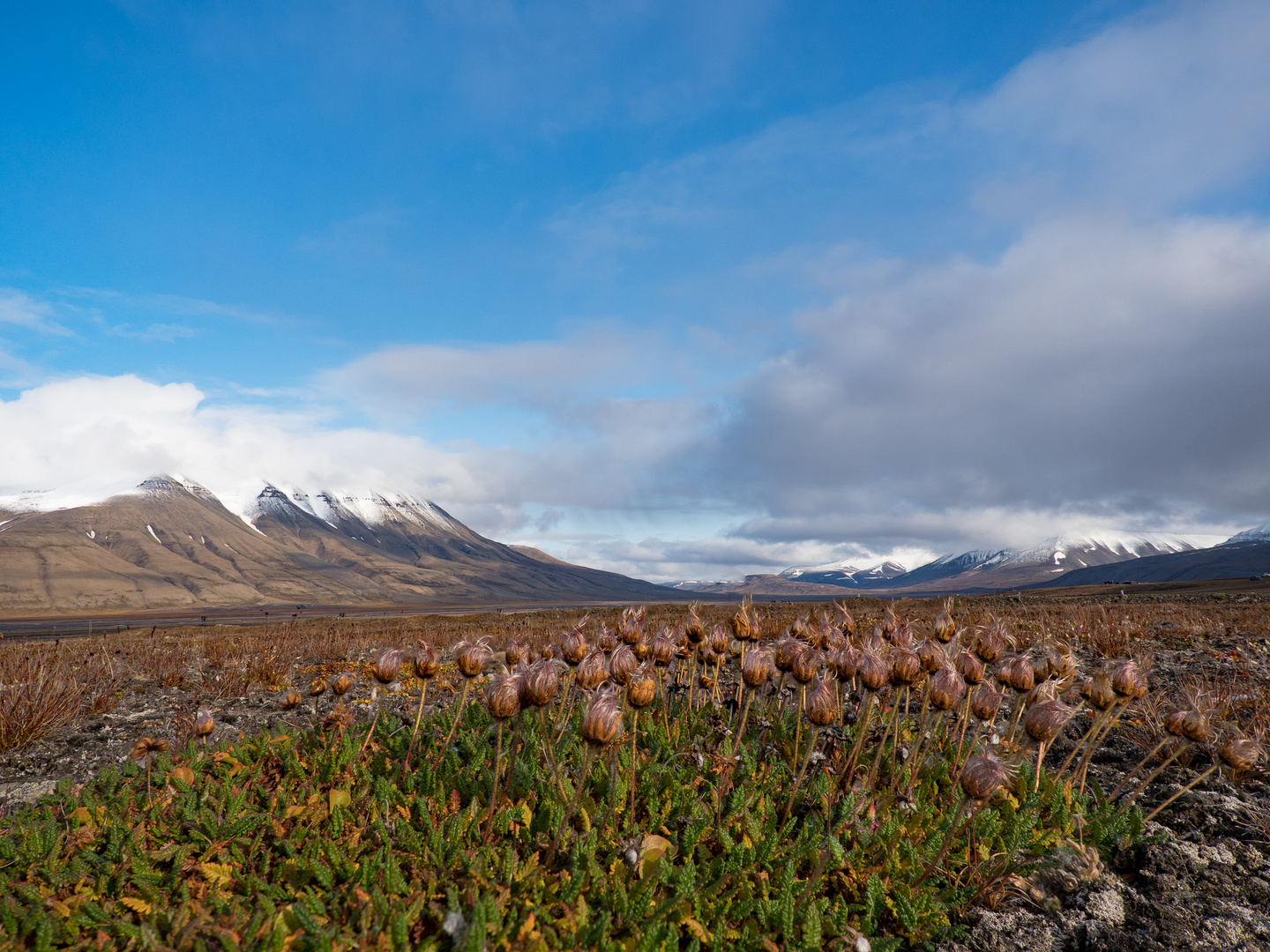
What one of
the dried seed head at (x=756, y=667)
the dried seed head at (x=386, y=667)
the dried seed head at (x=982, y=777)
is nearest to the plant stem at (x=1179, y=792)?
the dried seed head at (x=982, y=777)

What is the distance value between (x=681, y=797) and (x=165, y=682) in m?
7.81

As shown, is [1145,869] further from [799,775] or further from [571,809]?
[571,809]

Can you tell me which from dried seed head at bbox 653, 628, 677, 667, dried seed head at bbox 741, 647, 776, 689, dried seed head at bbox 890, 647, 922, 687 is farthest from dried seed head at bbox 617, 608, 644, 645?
dried seed head at bbox 890, 647, 922, 687

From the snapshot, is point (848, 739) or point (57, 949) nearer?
point (57, 949)

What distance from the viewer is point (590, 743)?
10.7 ft

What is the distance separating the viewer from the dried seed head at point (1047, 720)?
3.54 metres

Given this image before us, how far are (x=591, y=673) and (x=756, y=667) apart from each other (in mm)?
1067

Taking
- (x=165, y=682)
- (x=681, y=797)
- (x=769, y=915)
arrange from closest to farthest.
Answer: (x=769, y=915)
(x=681, y=797)
(x=165, y=682)

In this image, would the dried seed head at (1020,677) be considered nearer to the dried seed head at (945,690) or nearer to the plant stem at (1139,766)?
the dried seed head at (945,690)

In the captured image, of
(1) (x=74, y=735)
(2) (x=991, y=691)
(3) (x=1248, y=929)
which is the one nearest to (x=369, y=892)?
(2) (x=991, y=691)

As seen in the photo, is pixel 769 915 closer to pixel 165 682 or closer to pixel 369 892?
pixel 369 892

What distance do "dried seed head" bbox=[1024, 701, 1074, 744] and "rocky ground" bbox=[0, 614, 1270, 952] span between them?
27.0 inches

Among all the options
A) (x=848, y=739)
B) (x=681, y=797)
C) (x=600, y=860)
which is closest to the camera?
(x=600, y=860)

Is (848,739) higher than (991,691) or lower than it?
lower
